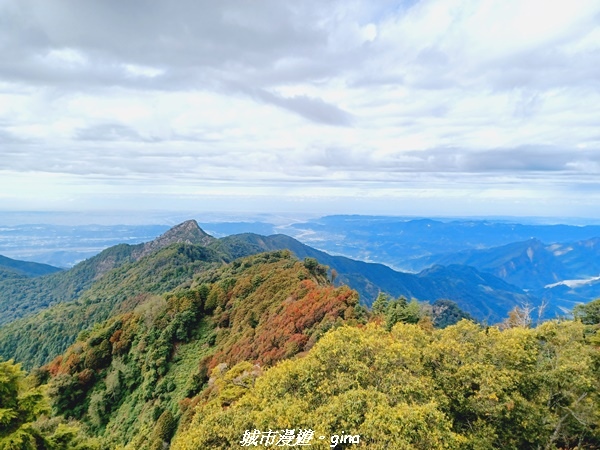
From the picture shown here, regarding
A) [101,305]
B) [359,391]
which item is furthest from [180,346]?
[101,305]

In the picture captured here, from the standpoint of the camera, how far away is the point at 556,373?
66.7ft

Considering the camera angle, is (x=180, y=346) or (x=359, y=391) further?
(x=180, y=346)

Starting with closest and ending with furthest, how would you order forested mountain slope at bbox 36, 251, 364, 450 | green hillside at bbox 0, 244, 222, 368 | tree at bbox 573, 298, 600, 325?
forested mountain slope at bbox 36, 251, 364, 450, tree at bbox 573, 298, 600, 325, green hillside at bbox 0, 244, 222, 368

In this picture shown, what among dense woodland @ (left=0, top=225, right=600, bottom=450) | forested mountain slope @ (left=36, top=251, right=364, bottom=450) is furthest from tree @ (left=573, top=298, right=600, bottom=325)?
forested mountain slope @ (left=36, top=251, right=364, bottom=450)

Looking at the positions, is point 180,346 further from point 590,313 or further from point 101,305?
point 101,305

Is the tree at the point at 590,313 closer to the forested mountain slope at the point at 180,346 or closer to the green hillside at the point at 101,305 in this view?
the forested mountain slope at the point at 180,346

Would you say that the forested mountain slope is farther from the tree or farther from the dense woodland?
the tree

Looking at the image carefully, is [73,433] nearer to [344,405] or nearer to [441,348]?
[344,405]

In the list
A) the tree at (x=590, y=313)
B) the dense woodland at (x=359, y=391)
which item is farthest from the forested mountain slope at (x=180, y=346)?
the tree at (x=590, y=313)

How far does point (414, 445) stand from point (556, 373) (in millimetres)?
12474

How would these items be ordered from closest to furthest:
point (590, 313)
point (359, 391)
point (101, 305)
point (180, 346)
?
point (359, 391)
point (590, 313)
point (180, 346)
point (101, 305)

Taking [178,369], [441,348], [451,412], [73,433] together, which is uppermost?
[441,348]

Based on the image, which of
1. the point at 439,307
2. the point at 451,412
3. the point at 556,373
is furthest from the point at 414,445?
the point at 439,307

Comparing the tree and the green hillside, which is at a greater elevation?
the tree
